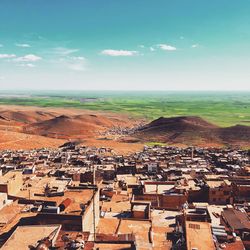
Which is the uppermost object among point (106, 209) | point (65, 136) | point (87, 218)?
point (87, 218)

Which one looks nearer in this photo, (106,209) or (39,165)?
(106,209)

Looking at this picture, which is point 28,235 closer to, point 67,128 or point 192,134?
point 192,134

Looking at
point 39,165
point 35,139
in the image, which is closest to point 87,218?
point 39,165

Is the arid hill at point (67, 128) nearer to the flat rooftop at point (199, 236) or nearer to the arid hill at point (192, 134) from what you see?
the arid hill at point (192, 134)

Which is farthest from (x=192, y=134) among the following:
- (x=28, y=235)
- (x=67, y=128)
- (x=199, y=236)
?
(x=28, y=235)

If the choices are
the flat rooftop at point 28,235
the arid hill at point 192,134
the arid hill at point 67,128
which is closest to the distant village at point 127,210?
the flat rooftop at point 28,235

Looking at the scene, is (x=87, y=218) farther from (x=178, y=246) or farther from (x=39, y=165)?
(x=39, y=165)
